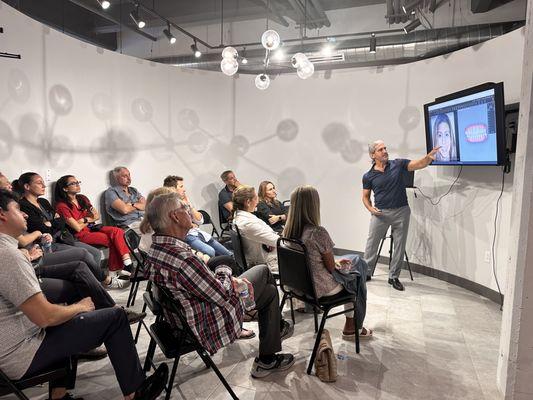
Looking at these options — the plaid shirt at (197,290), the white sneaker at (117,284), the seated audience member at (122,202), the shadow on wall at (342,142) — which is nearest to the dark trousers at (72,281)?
the plaid shirt at (197,290)

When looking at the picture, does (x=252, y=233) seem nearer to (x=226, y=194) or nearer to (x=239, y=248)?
(x=239, y=248)

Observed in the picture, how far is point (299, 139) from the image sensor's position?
19.9 ft

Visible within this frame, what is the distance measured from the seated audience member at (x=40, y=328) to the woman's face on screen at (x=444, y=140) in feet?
12.1

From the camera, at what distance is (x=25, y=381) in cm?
166

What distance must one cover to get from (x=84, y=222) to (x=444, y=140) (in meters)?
4.17

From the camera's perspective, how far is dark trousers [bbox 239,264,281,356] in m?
2.48

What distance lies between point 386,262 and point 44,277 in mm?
4258

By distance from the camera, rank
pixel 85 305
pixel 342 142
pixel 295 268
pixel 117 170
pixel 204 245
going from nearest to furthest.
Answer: pixel 85 305, pixel 295 268, pixel 204 245, pixel 117 170, pixel 342 142

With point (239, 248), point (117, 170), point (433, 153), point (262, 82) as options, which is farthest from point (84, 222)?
point (433, 153)

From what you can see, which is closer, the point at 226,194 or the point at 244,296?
the point at 244,296

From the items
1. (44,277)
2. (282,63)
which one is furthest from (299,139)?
(44,277)

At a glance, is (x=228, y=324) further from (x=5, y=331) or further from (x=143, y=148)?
(x=143, y=148)

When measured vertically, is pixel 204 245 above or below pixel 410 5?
below

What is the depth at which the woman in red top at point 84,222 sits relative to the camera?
4.27 metres
